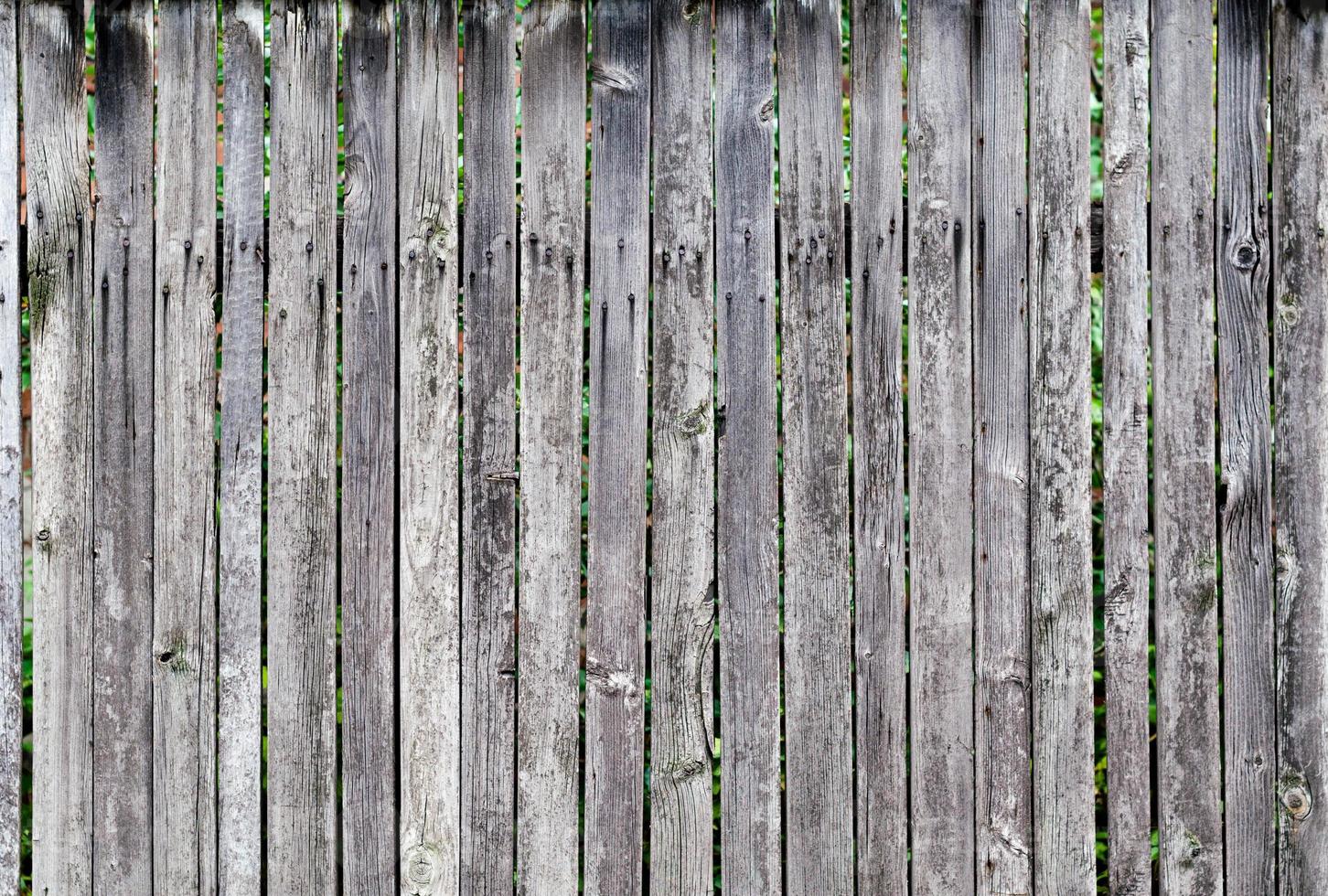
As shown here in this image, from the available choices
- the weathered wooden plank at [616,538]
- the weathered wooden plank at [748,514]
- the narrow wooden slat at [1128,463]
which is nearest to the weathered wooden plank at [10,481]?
the weathered wooden plank at [616,538]

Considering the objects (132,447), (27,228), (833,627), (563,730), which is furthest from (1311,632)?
(27,228)

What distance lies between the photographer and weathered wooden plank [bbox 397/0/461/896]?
205 centimetres

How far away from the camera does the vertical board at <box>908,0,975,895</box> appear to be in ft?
6.70

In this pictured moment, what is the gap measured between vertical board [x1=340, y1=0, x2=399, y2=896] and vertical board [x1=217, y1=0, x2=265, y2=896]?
0.17m

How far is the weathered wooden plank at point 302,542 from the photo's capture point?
2051 mm

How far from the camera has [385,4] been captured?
6.83 ft

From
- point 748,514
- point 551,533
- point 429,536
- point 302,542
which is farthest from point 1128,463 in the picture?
point 302,542

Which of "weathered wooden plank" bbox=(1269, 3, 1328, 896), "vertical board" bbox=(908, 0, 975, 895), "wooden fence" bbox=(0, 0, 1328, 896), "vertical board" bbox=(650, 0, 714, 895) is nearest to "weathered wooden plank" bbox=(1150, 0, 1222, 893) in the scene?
"wooden fence" bbox=(0, 0, 1328, 896)

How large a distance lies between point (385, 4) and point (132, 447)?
1.03 m

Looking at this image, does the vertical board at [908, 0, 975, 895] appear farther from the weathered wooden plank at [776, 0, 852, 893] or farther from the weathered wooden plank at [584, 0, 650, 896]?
the weathered wooden plank at [584, 0, 650, 896]

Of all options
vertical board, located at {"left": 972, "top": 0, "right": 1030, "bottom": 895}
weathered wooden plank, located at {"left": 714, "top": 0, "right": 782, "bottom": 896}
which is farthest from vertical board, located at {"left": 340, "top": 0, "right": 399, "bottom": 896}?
vertical board, located at {"left": 972, "top": 0, "right": 1030, "bottom": 895}

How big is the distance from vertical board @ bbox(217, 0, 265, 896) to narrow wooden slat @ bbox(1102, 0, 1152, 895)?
170 centimetres

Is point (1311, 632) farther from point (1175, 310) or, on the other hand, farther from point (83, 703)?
point (83, 703)

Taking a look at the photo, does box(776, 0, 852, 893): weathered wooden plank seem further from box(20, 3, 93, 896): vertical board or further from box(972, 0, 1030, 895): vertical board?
box(20, 3, 93, 896): vertical board
